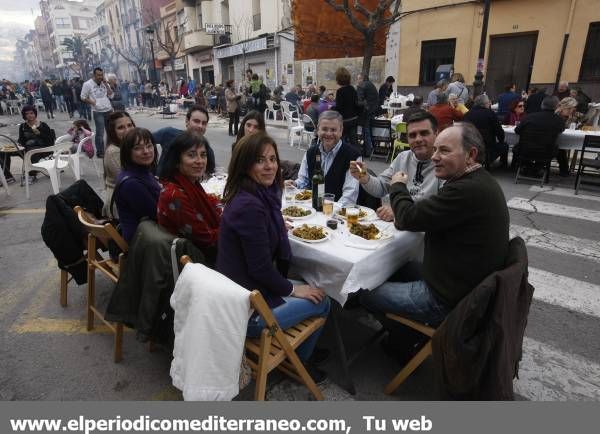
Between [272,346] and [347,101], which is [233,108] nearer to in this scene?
[347,101]

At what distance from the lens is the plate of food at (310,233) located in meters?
2.36

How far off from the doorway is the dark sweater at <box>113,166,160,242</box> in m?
15.5

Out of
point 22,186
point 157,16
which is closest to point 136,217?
point 22,186

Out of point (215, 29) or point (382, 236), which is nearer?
point (382, 236)

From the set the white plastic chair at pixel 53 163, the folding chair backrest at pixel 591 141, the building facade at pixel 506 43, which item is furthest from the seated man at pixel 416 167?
the building facade at pixel 506 43

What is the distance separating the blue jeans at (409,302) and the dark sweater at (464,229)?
0.23 feet

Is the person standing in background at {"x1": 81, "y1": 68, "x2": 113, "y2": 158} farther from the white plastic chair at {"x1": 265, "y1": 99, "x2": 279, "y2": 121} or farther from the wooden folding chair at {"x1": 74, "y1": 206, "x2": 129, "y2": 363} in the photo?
Result: the white plastic chair at {"x1": 265, "y1": 99, "x2": 279, "y2": 121}

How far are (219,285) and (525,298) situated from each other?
156cm

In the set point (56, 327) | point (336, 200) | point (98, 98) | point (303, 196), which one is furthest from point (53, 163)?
point (336, 200)

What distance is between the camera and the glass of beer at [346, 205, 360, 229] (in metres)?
2.64

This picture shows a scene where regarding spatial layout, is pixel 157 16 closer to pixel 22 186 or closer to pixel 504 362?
pixel 22 186

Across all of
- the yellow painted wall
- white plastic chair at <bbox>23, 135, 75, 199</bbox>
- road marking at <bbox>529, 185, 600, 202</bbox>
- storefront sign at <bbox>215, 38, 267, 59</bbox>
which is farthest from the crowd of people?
storefront sign at <bbox>215, 38, 267, 59</bbox>

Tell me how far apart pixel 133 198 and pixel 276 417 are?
1737 mm

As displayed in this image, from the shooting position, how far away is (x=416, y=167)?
3.17m
